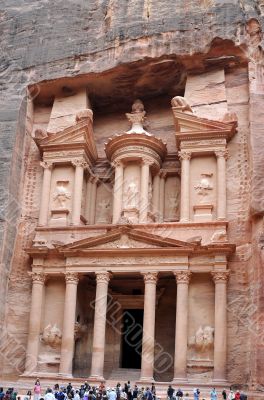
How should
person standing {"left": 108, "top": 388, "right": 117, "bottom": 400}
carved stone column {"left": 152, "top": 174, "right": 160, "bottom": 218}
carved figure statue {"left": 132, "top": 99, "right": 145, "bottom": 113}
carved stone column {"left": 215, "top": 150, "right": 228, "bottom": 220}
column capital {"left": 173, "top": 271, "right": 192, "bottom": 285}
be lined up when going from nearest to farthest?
1. person standing {"left": 108, "top": 388, "right": 117, "bottom": 400}
2. column capital {"left": 173, "top": 271, "right": 192, "bottom": 285}
3. carved stone column {"left": 215, "top": 150, "right": 228, "bottom": 220}
4. carved stone column {"left": 152, "top": 174, "right": 160, "bottom": 218}
5. carved figure statue {"left": 132, "top": 99, "right": 145, "bottom": 113}

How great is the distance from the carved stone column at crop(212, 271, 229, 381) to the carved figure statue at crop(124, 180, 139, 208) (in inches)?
195

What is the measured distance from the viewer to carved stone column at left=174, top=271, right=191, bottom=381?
2139 centimetres

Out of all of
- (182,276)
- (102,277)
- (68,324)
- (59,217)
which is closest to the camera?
(182,276)

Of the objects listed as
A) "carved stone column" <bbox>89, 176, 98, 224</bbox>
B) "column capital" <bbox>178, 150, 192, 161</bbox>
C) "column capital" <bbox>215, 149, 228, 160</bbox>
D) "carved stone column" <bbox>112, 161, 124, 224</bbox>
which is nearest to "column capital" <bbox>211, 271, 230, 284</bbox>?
"carved stone column" <bbox>112, 161, 124, 224</bbox>

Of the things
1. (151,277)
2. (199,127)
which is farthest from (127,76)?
(151,277)

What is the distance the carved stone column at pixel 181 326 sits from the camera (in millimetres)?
21391

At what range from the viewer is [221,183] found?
78.9 ft

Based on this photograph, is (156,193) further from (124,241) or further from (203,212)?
(124,241)

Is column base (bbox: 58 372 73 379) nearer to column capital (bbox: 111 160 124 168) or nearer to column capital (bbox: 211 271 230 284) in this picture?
column capital (bbox: 211 271 230 284)

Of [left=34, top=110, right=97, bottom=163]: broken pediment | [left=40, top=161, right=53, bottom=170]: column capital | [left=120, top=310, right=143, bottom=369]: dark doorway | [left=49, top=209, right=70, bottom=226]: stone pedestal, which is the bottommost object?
[left=120, top=310, right=143, bottom=369]: dark doorway

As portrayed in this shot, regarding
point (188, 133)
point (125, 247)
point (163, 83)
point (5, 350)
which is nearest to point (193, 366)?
point (125, 247)

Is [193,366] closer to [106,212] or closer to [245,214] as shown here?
[245,214]

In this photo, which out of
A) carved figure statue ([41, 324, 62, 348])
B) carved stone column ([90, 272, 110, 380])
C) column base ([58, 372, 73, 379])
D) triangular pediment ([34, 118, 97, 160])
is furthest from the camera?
triangular pediment ([34, 118, 97, 160])

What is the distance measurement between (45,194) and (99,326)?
6.59m
